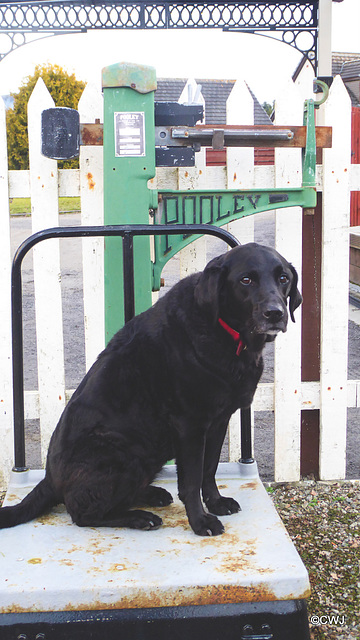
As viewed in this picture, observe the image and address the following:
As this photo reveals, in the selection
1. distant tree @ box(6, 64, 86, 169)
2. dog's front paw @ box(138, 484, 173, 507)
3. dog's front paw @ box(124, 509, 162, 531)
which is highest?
distant tree @ box(6, 64, 86, 169)

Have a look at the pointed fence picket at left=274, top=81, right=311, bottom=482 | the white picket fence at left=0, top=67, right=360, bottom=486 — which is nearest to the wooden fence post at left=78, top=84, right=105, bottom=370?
the white picket fence at left=0, top=67, right=360, bottom=486

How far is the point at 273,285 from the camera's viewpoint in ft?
6.31

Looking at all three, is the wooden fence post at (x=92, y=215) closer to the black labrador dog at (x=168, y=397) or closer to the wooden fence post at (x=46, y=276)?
the wooden fence post at (x=46, y=276)

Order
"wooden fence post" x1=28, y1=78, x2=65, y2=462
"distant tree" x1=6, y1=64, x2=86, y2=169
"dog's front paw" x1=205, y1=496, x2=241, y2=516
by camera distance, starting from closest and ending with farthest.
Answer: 1. "dog's front paw" x1=205, y1=496, x2=241, y2=516
2. "wooden fence post" x1=28, y1=78, x2=65, y2=462
3. "distant tree" x1=6, y1=64, x2=86, y2=169

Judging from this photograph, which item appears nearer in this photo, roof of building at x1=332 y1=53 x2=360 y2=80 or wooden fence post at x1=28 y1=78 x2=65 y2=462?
wooden fence post at x1=28 y1=78 x2=65 y2=462

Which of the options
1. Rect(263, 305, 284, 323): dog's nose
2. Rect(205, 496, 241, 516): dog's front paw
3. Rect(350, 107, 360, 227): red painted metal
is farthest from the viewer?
Rect(350, 107, 360, 227): red painted metal

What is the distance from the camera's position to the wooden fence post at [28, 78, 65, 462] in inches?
120

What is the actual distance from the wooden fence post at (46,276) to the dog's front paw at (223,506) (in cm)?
134

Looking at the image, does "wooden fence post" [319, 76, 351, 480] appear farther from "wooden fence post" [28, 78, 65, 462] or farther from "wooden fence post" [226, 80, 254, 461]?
"wooden fence post" [28, 78, 65, 462]

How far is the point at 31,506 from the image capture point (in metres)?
→ 2.09

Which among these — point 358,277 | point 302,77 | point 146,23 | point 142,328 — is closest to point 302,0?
point 146,23

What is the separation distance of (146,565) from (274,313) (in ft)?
2.65

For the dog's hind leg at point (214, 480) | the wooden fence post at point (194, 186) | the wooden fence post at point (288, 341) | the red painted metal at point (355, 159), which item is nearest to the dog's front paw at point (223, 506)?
the dog's hind leg at point (214, 480)

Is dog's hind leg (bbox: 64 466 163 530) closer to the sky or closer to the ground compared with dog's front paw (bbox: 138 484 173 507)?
closer to the sky
